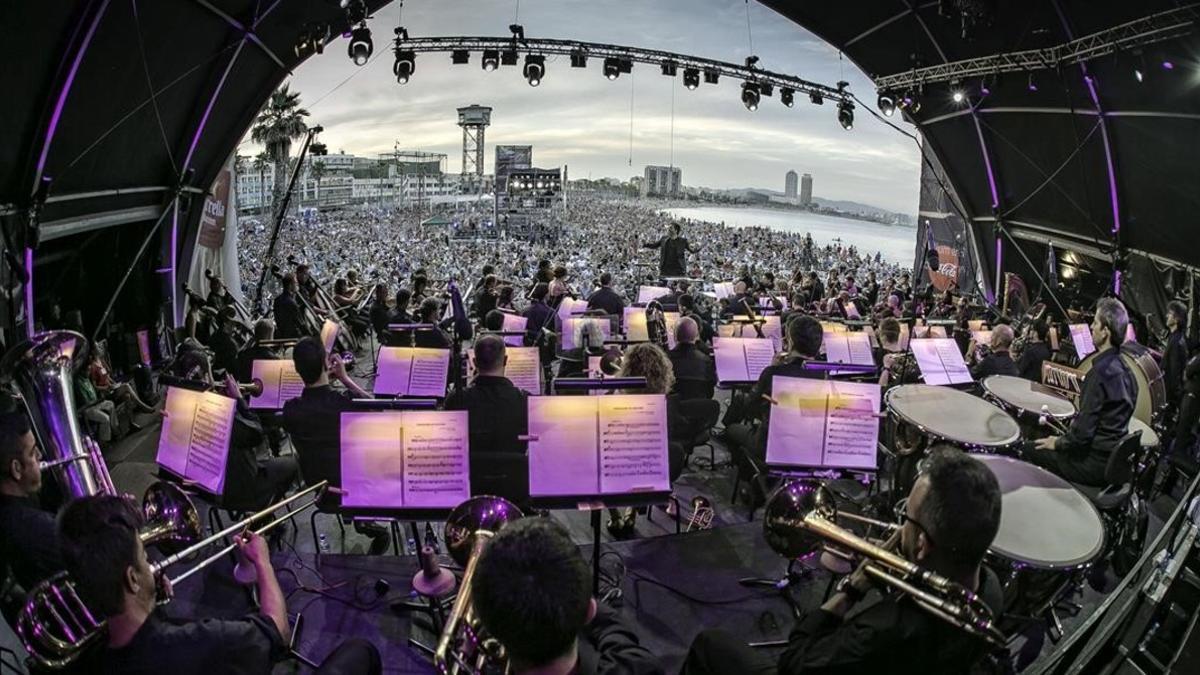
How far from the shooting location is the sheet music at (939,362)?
7.38 m

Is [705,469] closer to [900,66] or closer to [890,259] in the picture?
[900,66]

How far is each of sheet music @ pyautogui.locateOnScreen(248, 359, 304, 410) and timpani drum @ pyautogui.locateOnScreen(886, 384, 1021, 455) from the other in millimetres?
6008

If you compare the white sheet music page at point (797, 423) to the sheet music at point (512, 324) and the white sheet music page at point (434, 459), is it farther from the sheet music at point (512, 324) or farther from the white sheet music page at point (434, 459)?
the sheet music at point (512, 324)

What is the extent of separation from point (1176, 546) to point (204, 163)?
16.7 meters

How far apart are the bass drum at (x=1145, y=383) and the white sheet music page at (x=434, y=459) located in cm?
677

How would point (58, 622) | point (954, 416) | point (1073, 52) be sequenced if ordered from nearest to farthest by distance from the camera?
point (58, 622), point (954, 416), point (1073, 52)

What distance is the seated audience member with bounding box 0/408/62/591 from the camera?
3273 mm

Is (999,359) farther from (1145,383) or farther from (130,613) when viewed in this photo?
(130,613)

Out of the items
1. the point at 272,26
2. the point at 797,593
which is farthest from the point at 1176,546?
the point at 272,26

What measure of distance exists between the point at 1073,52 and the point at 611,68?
367 inches

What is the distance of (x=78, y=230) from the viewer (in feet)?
31.7

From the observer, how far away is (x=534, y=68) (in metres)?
14.5

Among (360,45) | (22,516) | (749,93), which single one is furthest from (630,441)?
(749,93)

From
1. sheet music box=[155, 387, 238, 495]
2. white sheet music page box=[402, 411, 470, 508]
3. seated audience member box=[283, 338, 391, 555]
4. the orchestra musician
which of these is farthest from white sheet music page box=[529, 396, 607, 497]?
the orchestra musician
